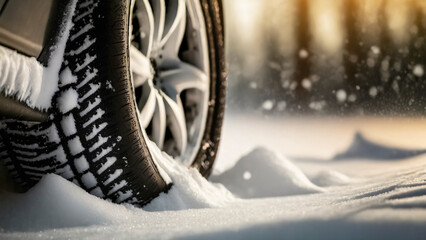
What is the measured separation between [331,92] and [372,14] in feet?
2.24

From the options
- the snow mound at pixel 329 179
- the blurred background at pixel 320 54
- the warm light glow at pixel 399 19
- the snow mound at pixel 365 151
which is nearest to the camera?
the snow mound at pixel 329 179

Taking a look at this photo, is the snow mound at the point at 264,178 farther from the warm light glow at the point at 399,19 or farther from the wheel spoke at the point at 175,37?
the warm light glow at the point at 399,19

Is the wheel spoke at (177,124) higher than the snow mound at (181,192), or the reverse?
the wheel spoke at (177,124)

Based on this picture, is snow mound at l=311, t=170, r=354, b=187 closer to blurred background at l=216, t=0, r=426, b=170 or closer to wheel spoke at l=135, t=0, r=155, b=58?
blurred background at l=216, t=0, r=426, b=170

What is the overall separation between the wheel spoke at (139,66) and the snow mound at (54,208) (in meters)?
0.49

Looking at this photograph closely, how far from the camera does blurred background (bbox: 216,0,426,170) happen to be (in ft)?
9.57

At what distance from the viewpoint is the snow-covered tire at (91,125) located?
1.25 m

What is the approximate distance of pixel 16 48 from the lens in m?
1.09

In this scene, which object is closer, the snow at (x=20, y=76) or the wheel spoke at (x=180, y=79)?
the snow at (x=20, y=76)

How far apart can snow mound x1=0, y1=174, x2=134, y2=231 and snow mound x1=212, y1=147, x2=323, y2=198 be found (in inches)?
37.2

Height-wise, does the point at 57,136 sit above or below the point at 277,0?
below

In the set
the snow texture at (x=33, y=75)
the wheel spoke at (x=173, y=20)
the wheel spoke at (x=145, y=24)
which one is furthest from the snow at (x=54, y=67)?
the wheel spoke at (x=173, y=20)

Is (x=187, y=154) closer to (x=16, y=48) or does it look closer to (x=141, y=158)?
(x=141, y=158)

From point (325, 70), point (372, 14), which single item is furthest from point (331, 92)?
point (372, 14)
